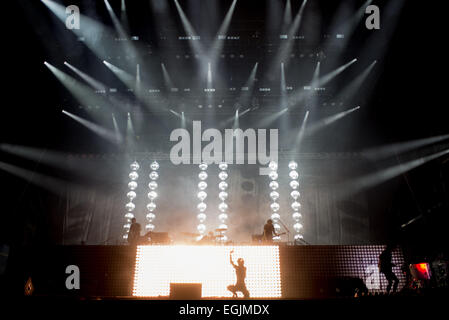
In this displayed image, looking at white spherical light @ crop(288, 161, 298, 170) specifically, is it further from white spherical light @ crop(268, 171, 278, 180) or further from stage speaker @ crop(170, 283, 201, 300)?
stage speaker @ crop(170, 283, 201, 300)

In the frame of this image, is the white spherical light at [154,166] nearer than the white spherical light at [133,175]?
No

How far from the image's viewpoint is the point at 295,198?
1322 centimetres

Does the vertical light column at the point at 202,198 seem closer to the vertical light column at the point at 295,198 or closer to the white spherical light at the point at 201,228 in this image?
the white spherical light at the point at 201,228

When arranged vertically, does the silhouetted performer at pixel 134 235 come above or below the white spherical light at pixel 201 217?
below

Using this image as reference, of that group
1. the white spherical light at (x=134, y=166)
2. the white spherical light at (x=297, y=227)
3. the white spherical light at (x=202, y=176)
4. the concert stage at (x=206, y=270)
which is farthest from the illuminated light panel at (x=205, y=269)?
the white spherical light at (x=134, y=166)

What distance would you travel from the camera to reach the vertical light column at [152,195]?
43.1 feet

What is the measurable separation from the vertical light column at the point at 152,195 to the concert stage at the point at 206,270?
5.41m

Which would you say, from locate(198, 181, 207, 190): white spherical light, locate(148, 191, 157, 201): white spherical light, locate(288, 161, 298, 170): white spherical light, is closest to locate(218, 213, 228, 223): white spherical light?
locate(198, 181, 207, 190): white spherical light

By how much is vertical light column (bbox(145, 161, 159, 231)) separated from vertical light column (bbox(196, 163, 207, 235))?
1970 millimetres

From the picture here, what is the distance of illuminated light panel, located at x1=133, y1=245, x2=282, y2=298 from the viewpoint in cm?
717

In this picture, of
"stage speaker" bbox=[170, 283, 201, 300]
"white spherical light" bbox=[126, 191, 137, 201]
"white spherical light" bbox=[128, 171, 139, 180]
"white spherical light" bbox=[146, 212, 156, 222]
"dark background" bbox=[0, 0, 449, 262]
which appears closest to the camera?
"stage speaker" bbox=[170, 283, 201, 300]

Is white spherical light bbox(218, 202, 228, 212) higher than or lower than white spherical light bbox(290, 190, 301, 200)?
lower

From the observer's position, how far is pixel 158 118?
13.0m
